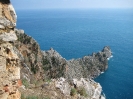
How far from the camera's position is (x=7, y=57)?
21.4ft

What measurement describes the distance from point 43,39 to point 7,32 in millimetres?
138974

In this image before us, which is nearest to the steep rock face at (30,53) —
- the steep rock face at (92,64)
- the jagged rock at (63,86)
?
the jagged rock at (63,86)

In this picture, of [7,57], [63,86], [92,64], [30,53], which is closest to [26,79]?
[63,86]

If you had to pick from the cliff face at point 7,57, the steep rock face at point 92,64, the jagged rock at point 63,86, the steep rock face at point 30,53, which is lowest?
the steep rock face at point 92,64

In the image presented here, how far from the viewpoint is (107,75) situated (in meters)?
89.5

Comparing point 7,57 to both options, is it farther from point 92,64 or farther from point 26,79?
point 92,64

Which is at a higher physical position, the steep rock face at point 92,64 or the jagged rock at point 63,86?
the jagged rock at point 63,86

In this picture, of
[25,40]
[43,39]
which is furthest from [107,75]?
[43,39]

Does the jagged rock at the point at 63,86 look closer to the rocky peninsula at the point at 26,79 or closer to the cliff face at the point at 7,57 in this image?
the rocky peninsula at the point at 26,79

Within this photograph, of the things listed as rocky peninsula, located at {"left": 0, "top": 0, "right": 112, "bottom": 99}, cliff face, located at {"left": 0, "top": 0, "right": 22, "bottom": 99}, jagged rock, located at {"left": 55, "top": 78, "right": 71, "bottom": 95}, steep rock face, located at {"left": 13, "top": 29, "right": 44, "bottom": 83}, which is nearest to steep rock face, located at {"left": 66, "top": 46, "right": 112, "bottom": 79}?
rocky peninsula, located at {"left": 0, "top": 0, "right": 112, "bottom": 99}

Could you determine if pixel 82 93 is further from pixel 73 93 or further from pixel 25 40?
pixel 25 40

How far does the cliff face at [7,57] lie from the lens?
6.44m

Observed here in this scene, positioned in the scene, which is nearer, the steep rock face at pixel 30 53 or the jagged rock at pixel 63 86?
the jagged rock at pixel 63 86

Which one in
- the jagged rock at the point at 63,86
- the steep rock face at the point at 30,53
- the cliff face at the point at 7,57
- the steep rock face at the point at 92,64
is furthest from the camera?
the steep rock face at the point at 92,64
